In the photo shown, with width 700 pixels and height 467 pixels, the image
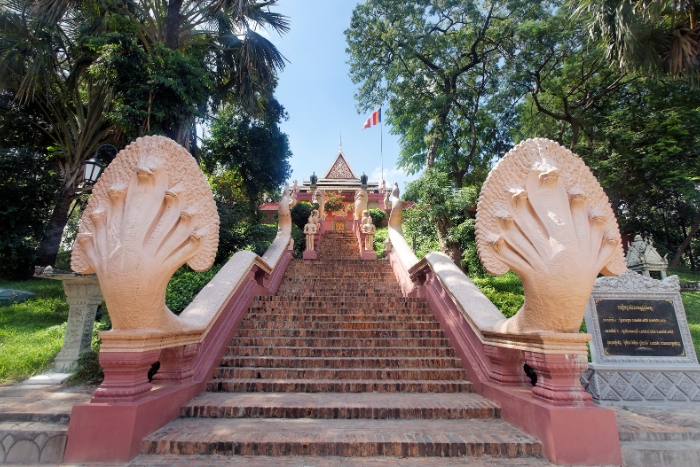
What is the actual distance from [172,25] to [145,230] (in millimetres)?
7804

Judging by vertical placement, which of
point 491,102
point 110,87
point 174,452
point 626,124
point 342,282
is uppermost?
point 491,102

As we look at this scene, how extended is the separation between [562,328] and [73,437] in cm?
380

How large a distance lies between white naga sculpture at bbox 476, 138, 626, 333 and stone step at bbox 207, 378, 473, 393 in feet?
4.29

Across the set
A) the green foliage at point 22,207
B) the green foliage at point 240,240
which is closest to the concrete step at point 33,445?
the green foliage at point 240,240

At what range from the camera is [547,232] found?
116 inches

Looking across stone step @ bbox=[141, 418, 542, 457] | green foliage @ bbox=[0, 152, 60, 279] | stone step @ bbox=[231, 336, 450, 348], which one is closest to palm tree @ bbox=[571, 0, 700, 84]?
stone step @ bbox=[231, 336, 450, 348]

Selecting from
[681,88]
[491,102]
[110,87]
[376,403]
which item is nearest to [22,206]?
[110,87]

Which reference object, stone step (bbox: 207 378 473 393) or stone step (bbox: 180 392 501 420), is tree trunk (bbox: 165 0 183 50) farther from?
stone step (bbox: 180 392 501 420)

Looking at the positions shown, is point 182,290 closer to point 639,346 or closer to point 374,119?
point 639,346

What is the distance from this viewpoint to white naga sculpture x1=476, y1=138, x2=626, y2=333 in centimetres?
282

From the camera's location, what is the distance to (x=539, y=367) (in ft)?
9.70

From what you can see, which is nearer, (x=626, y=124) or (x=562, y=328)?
(x=562, y=328)

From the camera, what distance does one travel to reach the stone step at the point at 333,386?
410 centimetres

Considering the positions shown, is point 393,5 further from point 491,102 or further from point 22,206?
point 22,206
